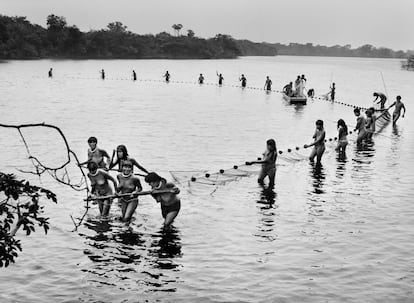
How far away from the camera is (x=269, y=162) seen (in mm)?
21078

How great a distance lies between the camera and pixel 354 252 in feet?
50.6

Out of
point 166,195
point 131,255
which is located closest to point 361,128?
point 166,195

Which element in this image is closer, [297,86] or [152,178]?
[152,178]

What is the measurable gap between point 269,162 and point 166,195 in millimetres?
6382

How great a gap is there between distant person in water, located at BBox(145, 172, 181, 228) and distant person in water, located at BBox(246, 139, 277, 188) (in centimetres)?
504

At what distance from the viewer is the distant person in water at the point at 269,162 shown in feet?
67.0

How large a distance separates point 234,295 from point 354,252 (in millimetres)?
4081

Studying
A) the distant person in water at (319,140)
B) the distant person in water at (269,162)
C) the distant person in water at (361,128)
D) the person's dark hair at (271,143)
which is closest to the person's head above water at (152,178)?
the distant person in water at (269,162)

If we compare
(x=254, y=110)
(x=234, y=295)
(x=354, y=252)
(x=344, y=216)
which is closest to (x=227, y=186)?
(x=344, y=216)

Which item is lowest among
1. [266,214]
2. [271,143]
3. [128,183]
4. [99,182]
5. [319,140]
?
[266,214]

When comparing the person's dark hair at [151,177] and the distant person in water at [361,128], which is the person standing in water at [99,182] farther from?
the distant person in water at [361,128]

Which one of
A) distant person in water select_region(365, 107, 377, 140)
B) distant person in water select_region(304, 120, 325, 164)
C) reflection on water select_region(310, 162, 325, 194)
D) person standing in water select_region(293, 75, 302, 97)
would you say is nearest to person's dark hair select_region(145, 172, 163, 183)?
reflection on water select_region(310, 162, 325, 194)

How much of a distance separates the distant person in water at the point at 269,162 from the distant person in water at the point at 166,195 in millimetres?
5043

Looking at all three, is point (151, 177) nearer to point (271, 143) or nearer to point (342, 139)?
point (271, 143)
